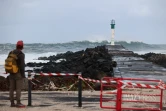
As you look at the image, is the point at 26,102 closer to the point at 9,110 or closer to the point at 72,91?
the point at 9,110

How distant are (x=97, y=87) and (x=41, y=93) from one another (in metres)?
2.25

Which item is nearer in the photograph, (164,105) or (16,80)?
(16,80)

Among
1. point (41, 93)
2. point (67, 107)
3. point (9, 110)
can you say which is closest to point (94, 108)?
point (67, 107)

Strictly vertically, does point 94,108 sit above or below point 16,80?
below

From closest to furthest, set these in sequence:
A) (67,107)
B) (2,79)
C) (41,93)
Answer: (67,107) → (41,93) → (2,79)

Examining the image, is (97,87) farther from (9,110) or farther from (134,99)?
(9,110)

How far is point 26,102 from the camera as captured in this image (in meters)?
11.6

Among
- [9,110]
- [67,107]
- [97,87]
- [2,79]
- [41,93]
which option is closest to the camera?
[9,110]

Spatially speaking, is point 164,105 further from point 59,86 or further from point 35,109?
point 59,86

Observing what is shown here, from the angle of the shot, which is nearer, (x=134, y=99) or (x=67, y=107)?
(x=67, y=107)

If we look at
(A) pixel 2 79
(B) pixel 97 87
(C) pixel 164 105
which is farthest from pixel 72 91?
(C) pixel 164 105

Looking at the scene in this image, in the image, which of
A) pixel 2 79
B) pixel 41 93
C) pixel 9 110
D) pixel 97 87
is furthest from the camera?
pixel 2 79

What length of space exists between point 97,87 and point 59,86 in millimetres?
1651

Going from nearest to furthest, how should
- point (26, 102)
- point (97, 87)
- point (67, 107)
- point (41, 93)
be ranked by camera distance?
point (67, 107) → point (26, 102) → point (41, 93) → point (97, 87)
